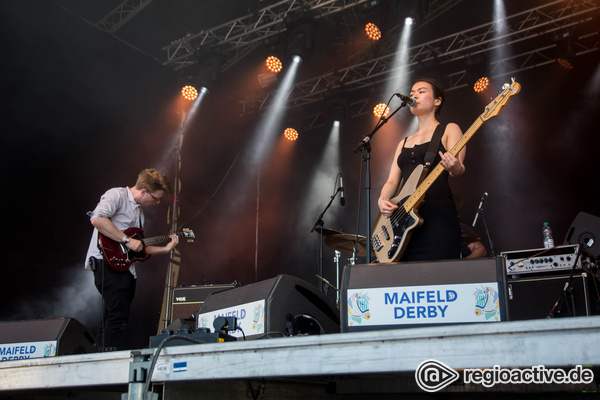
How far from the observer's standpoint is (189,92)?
25.2ft

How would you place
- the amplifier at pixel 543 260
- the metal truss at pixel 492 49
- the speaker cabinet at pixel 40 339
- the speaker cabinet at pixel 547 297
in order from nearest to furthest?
the speaker cabinet at pixel 40 339 < the speaker cabinet at pixel 547 297 < the amplifier at pixel 543 260 < the metal truss at pixel 492 49

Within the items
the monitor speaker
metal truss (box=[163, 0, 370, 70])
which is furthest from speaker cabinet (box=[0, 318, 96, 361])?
metal truss (box=[163, 0, 370, 70])

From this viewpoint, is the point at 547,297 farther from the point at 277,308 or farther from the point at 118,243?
the point at 118,243

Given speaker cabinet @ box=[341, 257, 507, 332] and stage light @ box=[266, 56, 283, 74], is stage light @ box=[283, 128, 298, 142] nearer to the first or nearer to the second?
stage light @ box=[266, 56, 283, 74]

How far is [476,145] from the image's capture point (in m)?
7.52

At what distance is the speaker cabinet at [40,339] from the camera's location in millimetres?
2578

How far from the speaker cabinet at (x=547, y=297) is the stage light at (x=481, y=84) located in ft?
12.9

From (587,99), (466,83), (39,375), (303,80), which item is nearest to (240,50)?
(303,80)

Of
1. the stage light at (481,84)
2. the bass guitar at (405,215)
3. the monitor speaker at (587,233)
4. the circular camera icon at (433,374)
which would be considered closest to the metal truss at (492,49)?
the stage light at (481,84)

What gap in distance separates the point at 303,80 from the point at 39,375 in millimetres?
7472

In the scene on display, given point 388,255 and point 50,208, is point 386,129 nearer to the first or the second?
point 50,208

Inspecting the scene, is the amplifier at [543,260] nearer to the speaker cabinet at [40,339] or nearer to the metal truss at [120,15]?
the speaker cabinet at [40,339]

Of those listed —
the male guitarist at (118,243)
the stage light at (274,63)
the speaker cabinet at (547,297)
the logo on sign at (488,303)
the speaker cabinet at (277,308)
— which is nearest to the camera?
the logo on sign at (488,303)

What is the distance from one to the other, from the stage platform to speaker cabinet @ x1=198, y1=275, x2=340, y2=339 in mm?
194
